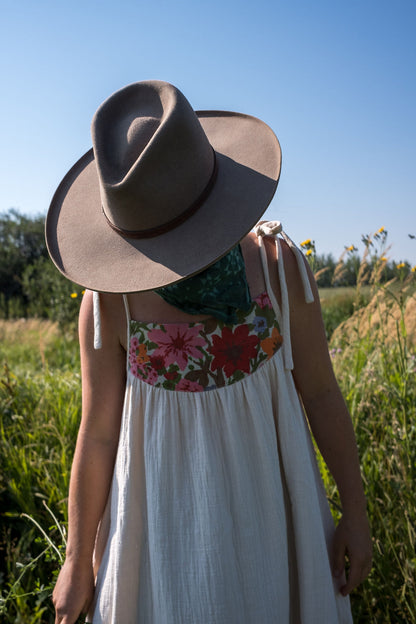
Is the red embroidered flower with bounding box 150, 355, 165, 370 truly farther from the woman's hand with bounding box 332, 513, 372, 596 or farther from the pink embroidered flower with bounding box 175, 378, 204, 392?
the woman's hand with bounding box 332, 513, 372, 596

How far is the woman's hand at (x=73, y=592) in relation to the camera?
1.15m

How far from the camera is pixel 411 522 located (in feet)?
6.29

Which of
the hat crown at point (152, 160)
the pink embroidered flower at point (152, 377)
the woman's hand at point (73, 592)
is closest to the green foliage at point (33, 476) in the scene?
the woman's hand at point (73, 592)

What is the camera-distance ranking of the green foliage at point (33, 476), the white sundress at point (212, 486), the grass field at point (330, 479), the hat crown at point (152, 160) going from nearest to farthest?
1. the hat crown at point (152, 160)
2. the white sundress at point (212, 486)
3. the grass field at point (330, 479)
4. the green foliage at point (33, 476)

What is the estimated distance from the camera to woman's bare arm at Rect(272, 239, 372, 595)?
120 cm

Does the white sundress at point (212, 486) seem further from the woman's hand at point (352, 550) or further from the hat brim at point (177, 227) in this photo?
the hat brim at point (177, 227)

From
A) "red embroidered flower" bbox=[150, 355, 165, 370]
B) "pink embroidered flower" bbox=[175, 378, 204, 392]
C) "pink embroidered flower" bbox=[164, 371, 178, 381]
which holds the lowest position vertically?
"pink embroidered flower" bbox=[175, 378, 204, 392]

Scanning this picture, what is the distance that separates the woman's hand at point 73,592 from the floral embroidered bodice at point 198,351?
508mm

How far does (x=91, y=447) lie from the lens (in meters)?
1.20

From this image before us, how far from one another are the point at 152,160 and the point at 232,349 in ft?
1.53

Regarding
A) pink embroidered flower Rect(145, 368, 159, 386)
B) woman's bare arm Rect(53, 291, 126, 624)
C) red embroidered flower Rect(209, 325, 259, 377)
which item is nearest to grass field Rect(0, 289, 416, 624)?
woman's bare arm Rect(53, 291, 126, 624)

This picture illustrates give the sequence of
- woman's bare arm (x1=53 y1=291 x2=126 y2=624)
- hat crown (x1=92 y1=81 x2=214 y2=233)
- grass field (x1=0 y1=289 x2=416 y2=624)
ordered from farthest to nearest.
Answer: grass field (x1=0 y1=289 x2=416 y2=624)
woman's bare arm (x1=53 y1=291 x2=126 y2=624)
hat crown (x1=92 y1=81 x2=214 y2=233)

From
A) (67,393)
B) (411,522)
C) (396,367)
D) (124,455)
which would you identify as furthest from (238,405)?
(67,393)

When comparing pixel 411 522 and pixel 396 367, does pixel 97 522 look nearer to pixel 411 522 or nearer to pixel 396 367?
pixel 411 522
